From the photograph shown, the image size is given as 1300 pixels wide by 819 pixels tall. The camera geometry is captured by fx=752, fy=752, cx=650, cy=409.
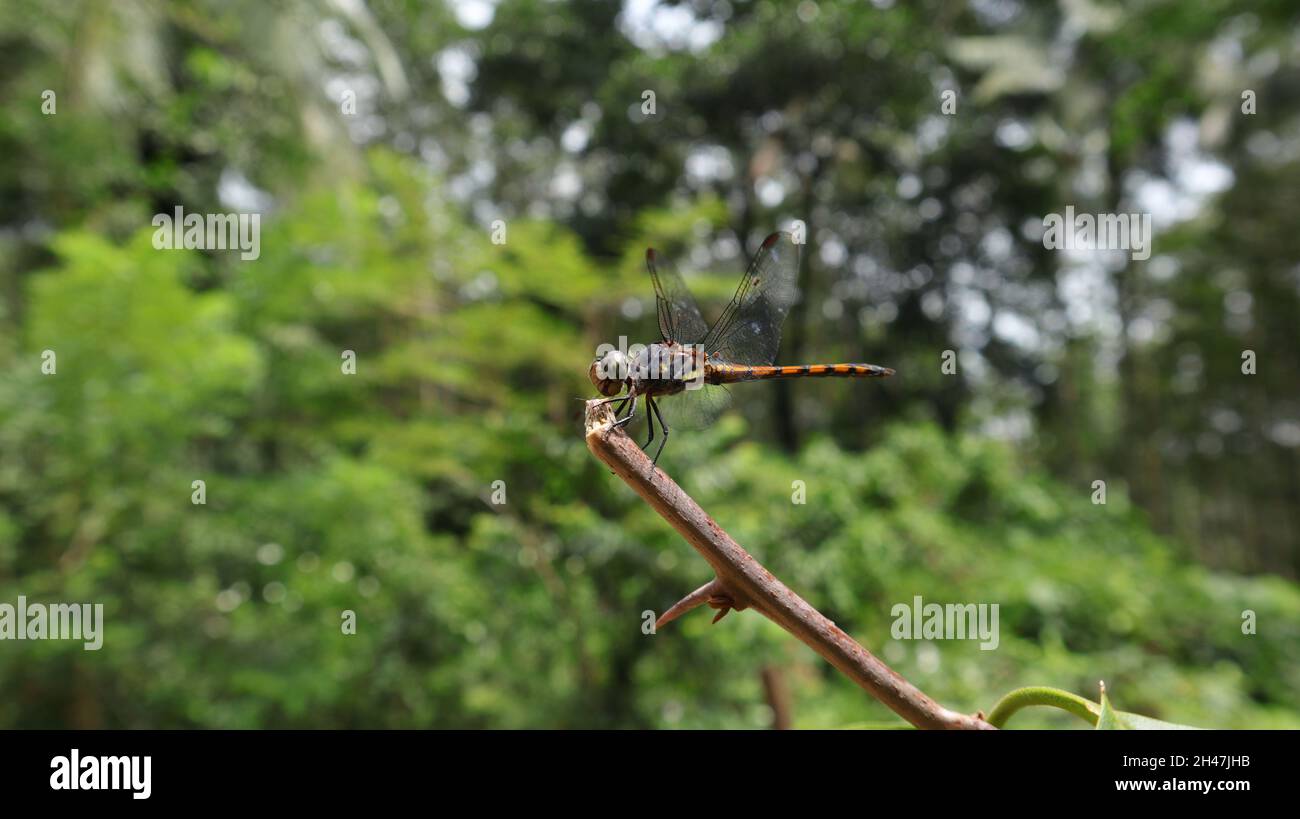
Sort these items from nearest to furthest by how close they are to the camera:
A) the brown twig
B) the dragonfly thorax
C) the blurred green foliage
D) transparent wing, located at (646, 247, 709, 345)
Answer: the brown twig
the dragonfly thorax
transparent wing, located at (646, 247, 709, 345)
the blurred green foliage

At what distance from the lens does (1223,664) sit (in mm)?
4344

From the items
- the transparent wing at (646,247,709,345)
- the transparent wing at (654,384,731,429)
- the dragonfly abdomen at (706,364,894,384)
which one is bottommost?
the transparent wing at (654,384,731,429)

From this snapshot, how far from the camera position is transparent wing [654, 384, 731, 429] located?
690mm

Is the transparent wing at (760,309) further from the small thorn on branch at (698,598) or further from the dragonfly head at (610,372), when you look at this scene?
the small thorn on branch at (698,598)

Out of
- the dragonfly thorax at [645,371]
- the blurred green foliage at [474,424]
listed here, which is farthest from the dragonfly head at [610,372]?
the blurred green foliage at [474,424]

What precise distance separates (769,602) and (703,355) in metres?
0.26

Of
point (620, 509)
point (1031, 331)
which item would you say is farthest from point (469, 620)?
point (1031, 331)

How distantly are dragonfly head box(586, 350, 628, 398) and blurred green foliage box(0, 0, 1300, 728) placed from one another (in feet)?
6.23

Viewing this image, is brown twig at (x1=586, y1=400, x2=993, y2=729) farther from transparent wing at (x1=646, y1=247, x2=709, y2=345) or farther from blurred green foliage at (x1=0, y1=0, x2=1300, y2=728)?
blurred green foliage at (x1=0, y1=0, x2=1300, y2=728)

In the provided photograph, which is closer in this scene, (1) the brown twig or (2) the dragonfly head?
(1) the brown twig

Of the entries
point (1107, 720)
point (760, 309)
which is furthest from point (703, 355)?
point (1107, 720)

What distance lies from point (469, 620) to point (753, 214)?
167 inches

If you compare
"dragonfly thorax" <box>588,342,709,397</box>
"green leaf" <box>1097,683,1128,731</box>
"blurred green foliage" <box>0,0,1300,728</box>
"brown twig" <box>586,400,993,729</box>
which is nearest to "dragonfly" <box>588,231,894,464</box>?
"dragonfly thorax" <box>588,342,709,397</box>
